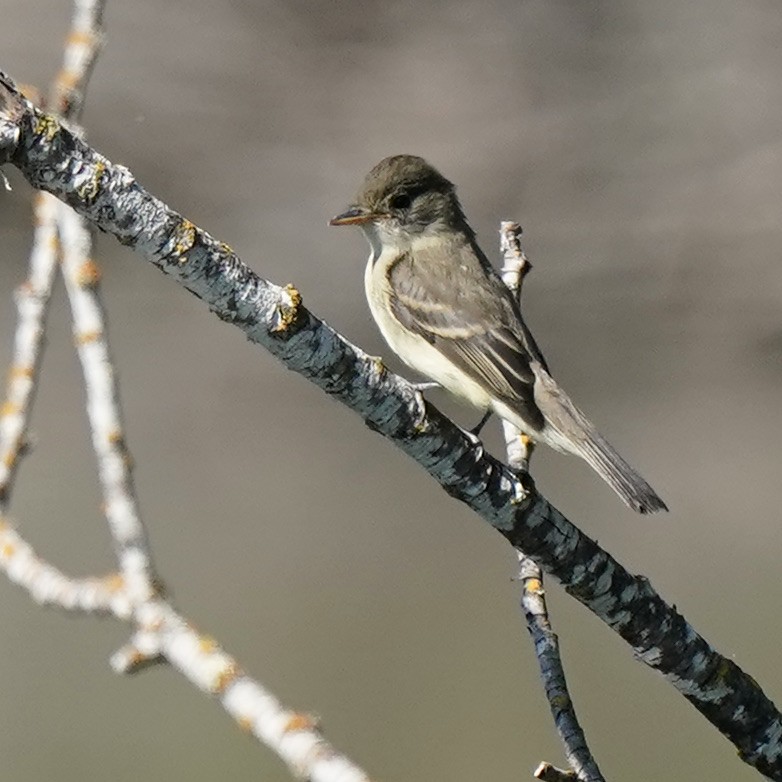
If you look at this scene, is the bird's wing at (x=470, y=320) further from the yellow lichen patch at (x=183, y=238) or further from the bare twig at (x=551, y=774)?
the yellow lichen patch at (x=183, y=238)

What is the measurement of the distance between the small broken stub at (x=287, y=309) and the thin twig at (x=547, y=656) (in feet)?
2.08

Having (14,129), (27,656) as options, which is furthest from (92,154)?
(27,656)

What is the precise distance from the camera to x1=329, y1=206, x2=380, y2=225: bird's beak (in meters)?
3.77

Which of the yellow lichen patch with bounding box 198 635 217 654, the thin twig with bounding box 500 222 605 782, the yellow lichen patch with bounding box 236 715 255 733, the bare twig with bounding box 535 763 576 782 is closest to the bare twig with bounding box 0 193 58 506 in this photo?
the yellow lichen patch with bounding box 198 635 217 654

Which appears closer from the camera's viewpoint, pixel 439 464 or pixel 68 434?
pixel 439 464

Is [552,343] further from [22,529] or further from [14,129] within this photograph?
[14,129]

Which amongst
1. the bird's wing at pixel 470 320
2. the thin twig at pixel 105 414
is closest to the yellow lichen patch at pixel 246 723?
the thin twig at pixel 105 414

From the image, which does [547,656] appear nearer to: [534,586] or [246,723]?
[534,586]

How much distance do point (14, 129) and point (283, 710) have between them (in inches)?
34.8

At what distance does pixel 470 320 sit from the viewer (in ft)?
11.9

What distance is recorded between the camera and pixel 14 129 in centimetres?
189

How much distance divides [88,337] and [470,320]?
105 centimetres

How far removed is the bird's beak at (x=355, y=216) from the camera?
377 centimetres

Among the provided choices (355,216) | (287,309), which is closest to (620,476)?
(355,216)
